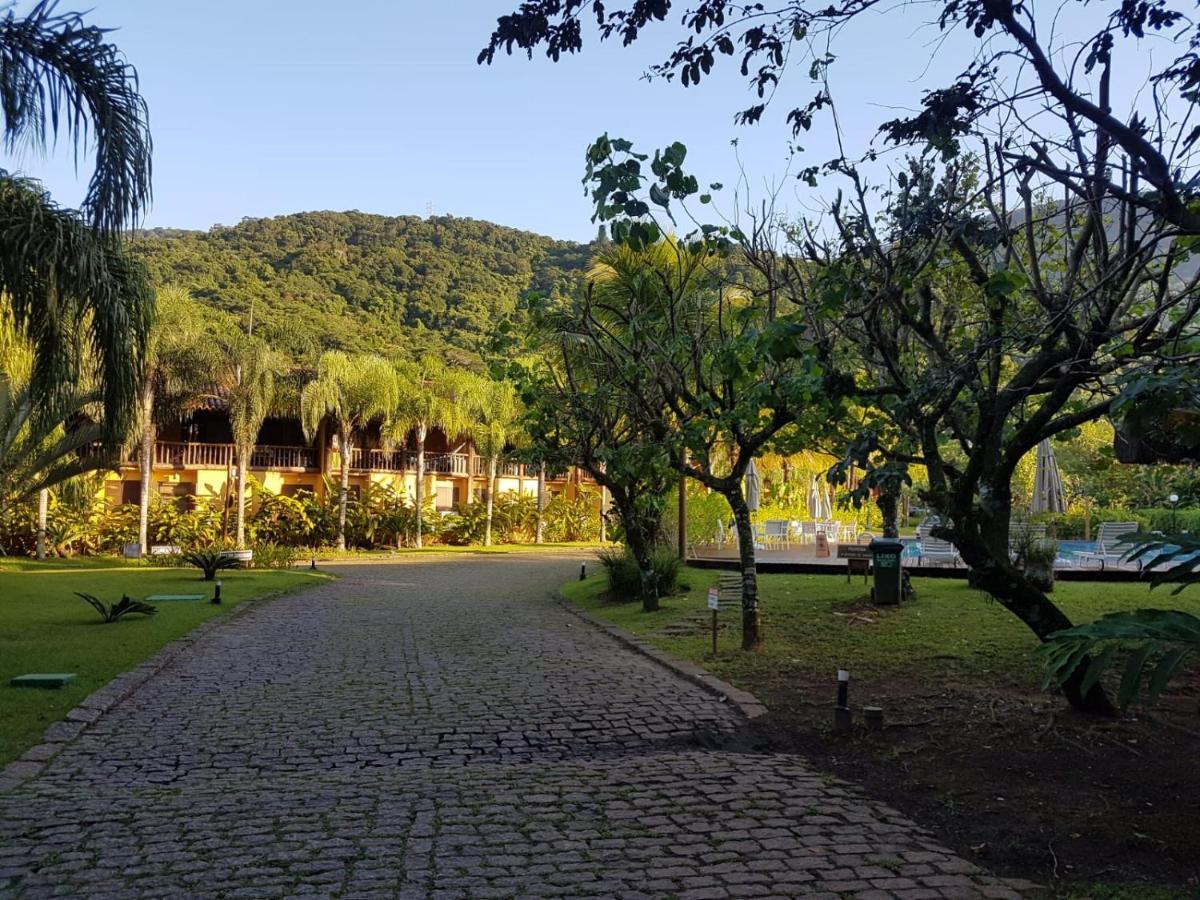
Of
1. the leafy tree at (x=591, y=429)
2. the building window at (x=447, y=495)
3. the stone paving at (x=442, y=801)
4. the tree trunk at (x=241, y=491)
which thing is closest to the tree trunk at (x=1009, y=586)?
the stone paving at (x=442, y=801)

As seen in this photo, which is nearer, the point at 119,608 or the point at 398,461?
the point at 119,608

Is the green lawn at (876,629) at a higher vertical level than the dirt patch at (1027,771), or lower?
higher

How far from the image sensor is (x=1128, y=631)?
4.57 metres

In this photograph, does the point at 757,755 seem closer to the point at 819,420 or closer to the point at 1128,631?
the point at 1128,631

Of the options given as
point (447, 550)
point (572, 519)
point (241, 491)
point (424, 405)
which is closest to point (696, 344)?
point (241, 491)

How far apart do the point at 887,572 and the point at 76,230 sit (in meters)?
10.1

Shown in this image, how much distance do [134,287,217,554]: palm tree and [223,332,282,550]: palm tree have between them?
0.72 meters

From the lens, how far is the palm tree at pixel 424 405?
107ft

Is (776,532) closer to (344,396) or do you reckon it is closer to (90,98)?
(344,396)

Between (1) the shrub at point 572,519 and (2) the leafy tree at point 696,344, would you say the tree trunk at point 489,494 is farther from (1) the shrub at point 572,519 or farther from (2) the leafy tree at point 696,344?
(2) the leafy tree at point 696,344

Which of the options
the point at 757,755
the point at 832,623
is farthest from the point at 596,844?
the point at 832,623

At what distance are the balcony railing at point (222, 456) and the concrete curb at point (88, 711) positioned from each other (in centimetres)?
2203

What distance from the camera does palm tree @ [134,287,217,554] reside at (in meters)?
25.1

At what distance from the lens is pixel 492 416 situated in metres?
35.6
